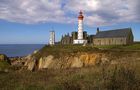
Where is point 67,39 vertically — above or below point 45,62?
above

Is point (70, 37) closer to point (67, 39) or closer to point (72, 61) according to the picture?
point (67, 39)

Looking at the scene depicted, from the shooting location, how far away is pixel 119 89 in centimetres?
733

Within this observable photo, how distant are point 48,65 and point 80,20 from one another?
34.1 m

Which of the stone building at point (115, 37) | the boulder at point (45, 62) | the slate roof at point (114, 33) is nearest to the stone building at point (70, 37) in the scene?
the stone building at point (115, 37)

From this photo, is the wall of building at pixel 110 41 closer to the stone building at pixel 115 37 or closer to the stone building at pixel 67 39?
the stone building at pixel 115 37

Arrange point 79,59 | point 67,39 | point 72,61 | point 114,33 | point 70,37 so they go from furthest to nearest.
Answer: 1. point 67,39
2. point 70,37
3. point 114,33
4. point 72,61
5. point 79,59

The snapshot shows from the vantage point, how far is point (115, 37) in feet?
218

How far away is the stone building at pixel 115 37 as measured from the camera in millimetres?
64250

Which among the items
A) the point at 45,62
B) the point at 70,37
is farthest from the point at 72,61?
the point at 70,37

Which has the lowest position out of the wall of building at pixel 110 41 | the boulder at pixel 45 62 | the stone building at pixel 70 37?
the boulder at pixel 45 62

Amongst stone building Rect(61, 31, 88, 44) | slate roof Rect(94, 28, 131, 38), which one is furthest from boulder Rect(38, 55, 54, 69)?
stone building Rect(61, 31, 88, 44)

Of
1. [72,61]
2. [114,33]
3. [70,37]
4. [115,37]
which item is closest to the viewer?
[72,61]

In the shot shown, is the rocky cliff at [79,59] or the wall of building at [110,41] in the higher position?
the wall of building at [110,41]

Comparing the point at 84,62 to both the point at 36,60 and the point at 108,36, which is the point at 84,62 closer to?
the point at 36,60
